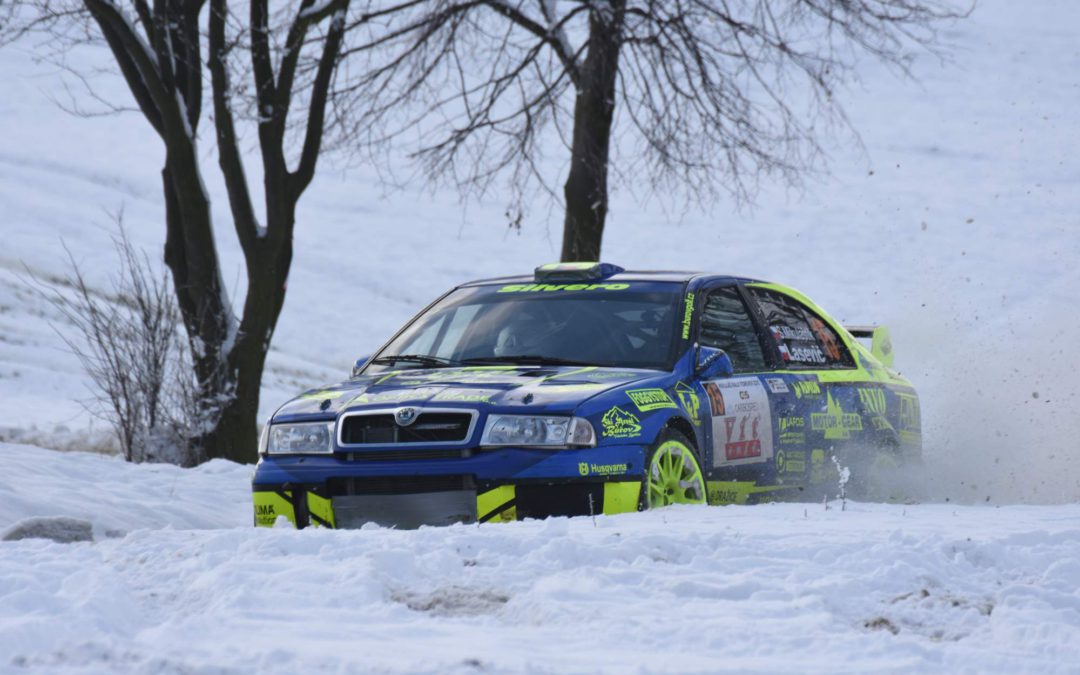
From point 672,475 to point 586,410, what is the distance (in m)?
0.62

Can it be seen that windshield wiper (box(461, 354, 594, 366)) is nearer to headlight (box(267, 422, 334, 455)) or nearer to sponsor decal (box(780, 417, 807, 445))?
headlight (box(267, 422, 334, 455))

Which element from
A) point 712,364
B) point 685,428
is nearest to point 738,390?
point 712,364

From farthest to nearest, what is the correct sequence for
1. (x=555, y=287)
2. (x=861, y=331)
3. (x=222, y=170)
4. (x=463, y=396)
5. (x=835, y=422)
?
(x=222, y=170) → (x=861, y=331) → (x=835, y=422) → (x=555, y=287) → (x=463, y=396)

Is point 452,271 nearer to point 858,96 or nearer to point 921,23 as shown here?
point 858,96

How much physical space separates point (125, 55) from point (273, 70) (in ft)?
3.85

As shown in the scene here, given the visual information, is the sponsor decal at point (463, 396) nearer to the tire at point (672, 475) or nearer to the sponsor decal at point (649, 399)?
the sponsor decal at point (649, 399)

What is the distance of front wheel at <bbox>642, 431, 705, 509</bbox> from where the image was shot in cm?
629

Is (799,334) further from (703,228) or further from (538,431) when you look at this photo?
(703,228)

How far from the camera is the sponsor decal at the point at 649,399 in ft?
20.9

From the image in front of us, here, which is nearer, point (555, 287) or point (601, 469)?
point (601, 469)

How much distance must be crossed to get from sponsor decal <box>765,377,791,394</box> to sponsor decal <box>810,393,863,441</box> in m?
0.27

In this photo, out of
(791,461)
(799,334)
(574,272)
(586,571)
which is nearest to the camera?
(586,571)

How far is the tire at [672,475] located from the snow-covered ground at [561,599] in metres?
0.40

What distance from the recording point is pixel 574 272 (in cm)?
781
